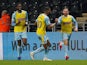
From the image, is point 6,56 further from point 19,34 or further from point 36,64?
point 36,64

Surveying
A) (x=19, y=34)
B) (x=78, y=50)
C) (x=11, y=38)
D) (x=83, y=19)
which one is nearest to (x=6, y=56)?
(x=11, y=38)

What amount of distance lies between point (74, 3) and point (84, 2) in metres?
0.55

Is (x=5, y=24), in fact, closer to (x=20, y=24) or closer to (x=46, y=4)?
(x=20, y=24)

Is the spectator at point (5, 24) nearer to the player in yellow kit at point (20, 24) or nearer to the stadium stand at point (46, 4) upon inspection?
the player in yellow kit at point (20, 24)

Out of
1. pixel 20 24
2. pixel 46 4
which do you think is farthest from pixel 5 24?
pixel 46 4

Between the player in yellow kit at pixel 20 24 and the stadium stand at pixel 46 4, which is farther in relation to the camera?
the stadium stand at pixel 46 4

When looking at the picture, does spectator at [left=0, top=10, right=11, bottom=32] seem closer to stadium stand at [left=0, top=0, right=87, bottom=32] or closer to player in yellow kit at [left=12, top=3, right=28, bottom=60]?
player in yellow kit at [left=12, top=3, right=28, bottom=60]

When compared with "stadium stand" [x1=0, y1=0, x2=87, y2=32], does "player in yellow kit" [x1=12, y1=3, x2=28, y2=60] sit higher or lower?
lower

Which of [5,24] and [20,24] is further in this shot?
[5,24]

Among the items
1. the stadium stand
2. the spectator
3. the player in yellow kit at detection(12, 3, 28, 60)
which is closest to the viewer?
the player in yellow kit at detection(12, 3, 28, 60)

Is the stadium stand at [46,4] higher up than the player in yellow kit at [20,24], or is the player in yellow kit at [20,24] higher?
the stadium stand at [46,4]

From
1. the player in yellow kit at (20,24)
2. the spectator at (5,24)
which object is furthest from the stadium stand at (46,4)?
the player in yellow kit at (20,24)

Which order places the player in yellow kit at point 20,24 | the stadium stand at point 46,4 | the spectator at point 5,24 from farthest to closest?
the stadium stand at point 46,4, the spectator at point 5,24, the player in yellow kit at point 20,24

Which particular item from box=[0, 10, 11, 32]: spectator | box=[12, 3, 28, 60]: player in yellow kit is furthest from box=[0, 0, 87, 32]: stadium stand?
box=[12, 3, 28, 60]: player in yellow kit
